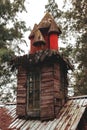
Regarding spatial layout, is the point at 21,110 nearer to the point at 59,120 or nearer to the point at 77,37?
the point at 59,120

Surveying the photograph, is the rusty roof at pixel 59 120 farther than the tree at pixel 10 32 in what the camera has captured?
No

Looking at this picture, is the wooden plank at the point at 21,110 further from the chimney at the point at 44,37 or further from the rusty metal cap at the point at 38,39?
the rusty metal cap at the point at 38,39

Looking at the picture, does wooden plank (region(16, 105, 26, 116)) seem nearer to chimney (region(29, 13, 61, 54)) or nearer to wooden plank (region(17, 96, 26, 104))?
wooden plank (region(17, 96, 26, 104))

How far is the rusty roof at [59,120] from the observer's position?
1555 centimetres

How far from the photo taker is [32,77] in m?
19.0

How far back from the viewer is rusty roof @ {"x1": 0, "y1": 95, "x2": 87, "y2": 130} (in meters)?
15.5

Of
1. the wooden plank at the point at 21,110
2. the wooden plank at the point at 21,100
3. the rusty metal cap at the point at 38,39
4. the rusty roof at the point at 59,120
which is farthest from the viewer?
the rusty metal cap at the point at 38,39

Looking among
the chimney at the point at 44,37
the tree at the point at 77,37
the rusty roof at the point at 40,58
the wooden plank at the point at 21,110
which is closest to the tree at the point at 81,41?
the tree at the point at 77,37

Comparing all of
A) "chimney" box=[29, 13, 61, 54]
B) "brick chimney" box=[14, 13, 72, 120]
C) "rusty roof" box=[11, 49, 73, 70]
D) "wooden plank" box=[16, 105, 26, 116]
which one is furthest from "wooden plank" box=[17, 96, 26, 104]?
"chimney" box=[29, 13, 61, 54]

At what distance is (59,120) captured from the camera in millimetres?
16797

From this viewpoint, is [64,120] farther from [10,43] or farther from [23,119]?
[10,43]

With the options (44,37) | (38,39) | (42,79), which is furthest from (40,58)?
(44,37)

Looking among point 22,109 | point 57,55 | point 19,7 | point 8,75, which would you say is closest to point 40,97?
point 22,109

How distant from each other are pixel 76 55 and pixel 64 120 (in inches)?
618
